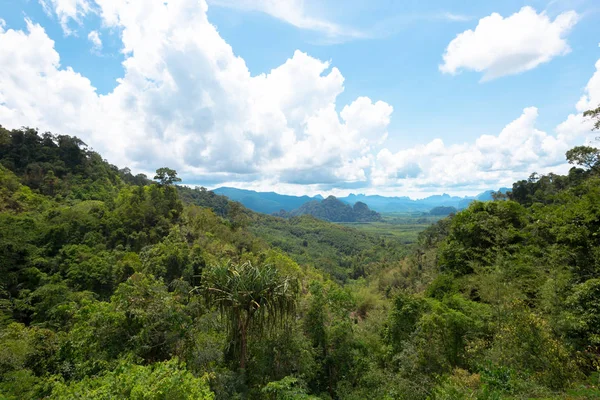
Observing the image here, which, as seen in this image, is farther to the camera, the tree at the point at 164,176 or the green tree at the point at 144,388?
the tree at the point at 164,176

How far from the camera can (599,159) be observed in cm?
2448

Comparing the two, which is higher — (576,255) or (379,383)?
(576,255)

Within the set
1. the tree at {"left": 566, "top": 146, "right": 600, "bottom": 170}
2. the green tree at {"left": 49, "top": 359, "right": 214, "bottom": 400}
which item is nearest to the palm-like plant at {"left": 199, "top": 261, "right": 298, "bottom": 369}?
the green tree at {"left": 49, "top": 359, "right": 214, "bottom": 400}

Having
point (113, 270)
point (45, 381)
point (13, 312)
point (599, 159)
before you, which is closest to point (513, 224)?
point (599, 159)

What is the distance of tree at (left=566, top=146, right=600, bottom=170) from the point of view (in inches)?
938

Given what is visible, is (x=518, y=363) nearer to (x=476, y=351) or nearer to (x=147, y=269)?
(x=476, y=351)

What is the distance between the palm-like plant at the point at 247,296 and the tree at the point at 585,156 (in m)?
29.6

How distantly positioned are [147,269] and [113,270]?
2648 millimetres

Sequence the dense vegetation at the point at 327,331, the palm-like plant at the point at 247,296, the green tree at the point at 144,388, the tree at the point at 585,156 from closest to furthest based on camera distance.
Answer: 1. the green tree at the point at 144,388
2. the dense vegetation at the point at 327,331
3. the palm-like plant at the point at 247,296
4. the tree at the point at 585,156

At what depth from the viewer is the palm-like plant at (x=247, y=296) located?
8969 millimetres

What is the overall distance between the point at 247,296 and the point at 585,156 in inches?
1238

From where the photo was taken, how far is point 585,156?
24.2m

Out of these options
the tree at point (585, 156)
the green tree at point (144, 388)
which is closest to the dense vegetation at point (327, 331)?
the green tree at point (144, 388)

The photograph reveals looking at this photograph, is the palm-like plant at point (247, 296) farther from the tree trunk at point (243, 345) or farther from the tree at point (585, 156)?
the tree at point (585, 156)
